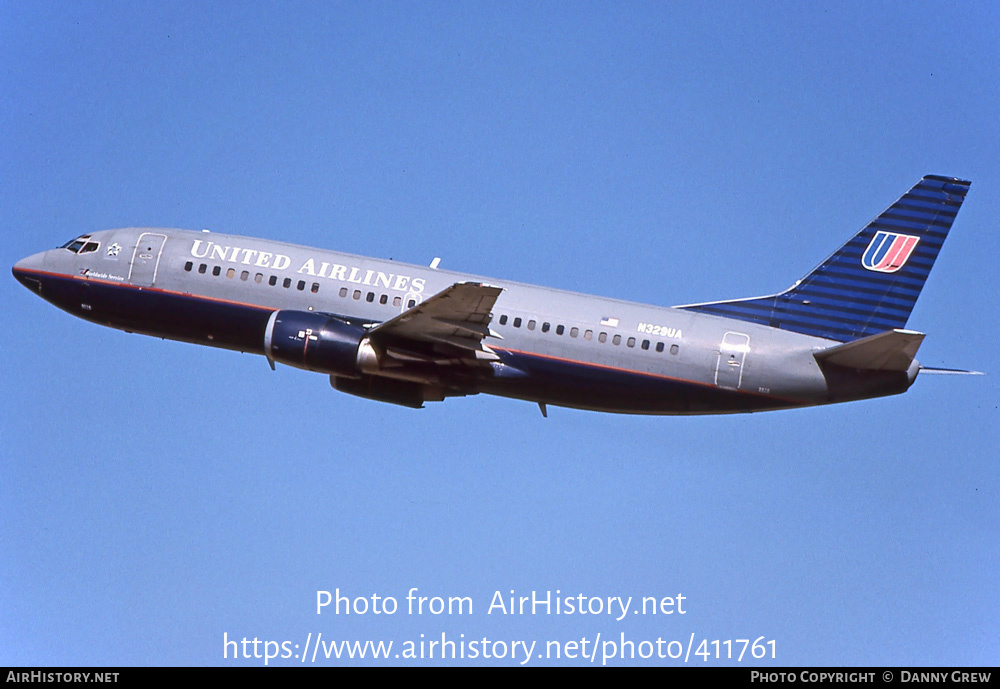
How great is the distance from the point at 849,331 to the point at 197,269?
20.8 meters

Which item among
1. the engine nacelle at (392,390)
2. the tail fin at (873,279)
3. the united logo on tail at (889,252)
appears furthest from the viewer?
the engine nacelle at (392,390)

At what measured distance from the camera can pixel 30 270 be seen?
164 feet

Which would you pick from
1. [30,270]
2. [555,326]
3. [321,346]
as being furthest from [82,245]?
[555,326]

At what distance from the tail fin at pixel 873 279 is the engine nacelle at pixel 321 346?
1084cm

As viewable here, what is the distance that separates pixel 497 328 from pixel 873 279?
11.7 meters

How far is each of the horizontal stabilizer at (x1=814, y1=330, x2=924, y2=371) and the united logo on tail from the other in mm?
3288

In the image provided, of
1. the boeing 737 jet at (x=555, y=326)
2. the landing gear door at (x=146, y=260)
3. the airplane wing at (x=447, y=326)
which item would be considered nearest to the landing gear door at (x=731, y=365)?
the boeing 737 jet at (x=555, y=326)

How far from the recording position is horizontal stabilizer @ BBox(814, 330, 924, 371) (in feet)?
134

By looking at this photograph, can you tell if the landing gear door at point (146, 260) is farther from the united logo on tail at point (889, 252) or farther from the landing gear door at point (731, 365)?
the united logo on tail at point (889, 252)

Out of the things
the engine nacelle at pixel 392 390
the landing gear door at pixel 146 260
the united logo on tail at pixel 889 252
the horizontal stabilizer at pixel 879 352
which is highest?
the united logo on tail at pixel 889 252

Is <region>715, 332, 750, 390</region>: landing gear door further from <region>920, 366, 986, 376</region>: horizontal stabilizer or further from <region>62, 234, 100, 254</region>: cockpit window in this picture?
<region>62, 234, 100, 254</region>: cockpit window

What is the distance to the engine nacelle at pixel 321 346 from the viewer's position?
4416 centimetres

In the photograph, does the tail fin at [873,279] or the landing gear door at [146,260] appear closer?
the tail fin at [873,279]
